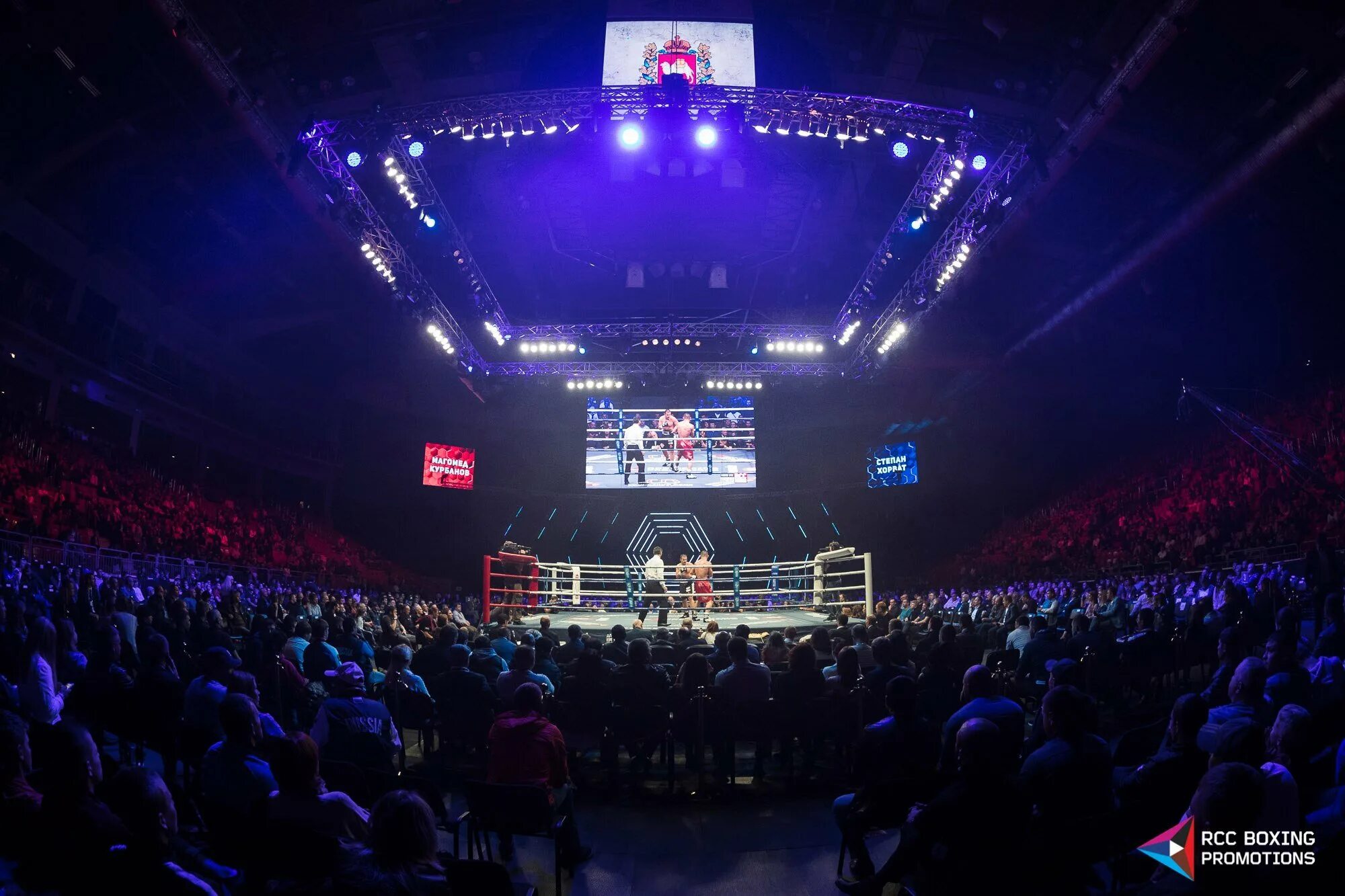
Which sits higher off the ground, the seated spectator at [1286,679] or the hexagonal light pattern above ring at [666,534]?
the hexagonal light pattern above ring at [666,534]

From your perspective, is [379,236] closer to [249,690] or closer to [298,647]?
[298,647]

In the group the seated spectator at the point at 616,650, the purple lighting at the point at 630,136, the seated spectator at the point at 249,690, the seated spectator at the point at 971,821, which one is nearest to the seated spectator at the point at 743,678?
the seated spectator at the point at 616,650

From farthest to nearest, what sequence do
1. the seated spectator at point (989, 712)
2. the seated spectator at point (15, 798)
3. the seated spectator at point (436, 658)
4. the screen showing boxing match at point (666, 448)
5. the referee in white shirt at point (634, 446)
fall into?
the referee in white shirt at point (634, 446) → the screen showing boxing match at point (666, 448) → the seated spectator at point (436, 658) → the seated spectator at point (989, 712) → the seated spectator at point (15, 798)

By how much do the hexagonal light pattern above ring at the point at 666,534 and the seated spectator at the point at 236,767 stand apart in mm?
20427

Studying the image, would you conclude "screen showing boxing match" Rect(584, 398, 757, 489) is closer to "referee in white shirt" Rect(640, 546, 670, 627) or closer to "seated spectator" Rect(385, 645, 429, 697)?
"referee in white shirt" Rect(640, 546, 670, 627)

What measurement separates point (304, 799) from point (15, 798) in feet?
2.93

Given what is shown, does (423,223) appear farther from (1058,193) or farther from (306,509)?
(306,509)

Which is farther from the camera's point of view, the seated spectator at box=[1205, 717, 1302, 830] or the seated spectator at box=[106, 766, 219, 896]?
the seated spectator at box=[1205, 717, 1302, 830]

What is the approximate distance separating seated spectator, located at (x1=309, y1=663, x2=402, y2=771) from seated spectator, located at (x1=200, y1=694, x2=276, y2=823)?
0.79 meters

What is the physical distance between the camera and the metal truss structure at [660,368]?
1855 cm

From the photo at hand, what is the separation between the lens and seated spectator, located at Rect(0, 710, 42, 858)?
256 centimetres

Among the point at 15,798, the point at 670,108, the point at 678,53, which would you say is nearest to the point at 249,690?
the point at 15,798

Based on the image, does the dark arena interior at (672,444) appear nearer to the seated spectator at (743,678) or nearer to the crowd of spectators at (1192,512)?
the seated spectator at (743,678)

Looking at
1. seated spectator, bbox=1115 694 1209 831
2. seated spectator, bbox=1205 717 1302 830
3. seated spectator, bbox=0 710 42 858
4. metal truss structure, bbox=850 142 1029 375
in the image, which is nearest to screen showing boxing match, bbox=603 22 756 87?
metal truss structure, bbox=850 142 1029 375
